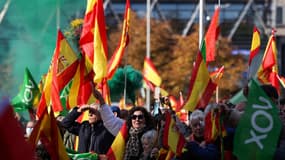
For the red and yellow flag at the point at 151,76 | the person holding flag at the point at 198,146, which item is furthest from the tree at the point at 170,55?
the person holding flag at the point at 198,146

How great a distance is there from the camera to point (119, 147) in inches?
327

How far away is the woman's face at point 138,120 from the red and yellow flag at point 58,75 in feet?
7.96

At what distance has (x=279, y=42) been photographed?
65.6 meters

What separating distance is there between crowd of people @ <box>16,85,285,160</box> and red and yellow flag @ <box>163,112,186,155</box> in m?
0.05

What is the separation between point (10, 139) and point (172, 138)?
11.0ft

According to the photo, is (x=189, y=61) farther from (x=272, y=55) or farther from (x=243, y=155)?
(x=243, y=155)

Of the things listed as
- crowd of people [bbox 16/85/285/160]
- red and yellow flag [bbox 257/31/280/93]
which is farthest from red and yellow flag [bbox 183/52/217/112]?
red and yellow flag [bbox 257/31/280/93]

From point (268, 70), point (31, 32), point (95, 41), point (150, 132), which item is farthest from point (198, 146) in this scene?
point (31, 32)


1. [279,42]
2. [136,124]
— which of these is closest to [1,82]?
[136,124]

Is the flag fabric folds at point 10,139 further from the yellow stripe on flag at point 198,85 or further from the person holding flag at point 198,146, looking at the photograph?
the yellow stripe on flag at point 198,85

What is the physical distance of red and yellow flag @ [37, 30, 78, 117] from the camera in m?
11.1

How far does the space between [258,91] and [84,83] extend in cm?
401

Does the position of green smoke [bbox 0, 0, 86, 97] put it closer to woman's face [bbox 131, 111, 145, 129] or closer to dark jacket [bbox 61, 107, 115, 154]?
dark jacket [bbox 61, 107, 115, 154]

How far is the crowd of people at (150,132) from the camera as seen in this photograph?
7137 mm
